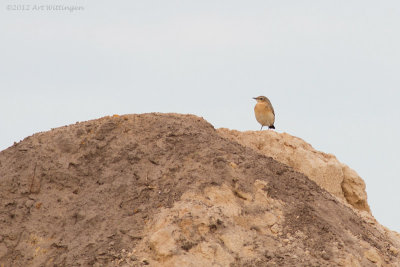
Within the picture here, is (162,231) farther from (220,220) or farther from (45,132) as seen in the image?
(45,132)

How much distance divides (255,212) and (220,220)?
80 centimetres

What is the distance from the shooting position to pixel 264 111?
1833 centimetres

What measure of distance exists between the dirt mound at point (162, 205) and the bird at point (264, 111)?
4.45 metres

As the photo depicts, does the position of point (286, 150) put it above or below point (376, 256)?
above

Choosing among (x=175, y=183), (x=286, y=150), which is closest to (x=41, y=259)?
(x=175, y=183)

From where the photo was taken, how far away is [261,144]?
15602mm

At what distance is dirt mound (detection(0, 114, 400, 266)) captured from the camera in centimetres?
1138

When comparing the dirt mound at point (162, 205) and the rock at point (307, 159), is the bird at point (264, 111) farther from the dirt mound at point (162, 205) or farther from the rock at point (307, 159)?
the dirt mound at point (162, 205)

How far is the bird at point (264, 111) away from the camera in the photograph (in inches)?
722

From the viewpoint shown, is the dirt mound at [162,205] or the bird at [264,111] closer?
the dirt mound at [162,205]

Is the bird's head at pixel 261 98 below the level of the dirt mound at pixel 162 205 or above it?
above

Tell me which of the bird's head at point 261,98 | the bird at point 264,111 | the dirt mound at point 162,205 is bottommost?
the dirt mound at point 162,205

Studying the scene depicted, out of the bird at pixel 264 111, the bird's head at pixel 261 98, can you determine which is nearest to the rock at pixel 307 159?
the bird at pixel 264 111

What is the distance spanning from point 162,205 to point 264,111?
275 inches
